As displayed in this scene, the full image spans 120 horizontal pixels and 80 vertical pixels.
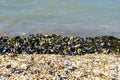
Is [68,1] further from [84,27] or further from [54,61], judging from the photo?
[54,61]

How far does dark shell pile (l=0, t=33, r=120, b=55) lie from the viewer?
12.0 metres

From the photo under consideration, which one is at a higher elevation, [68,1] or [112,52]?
[68,1]

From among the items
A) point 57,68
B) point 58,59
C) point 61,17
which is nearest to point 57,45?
point 58,59

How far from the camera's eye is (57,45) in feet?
40.9

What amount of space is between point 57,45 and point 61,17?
16.7ft

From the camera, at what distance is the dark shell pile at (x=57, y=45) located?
11992 mm

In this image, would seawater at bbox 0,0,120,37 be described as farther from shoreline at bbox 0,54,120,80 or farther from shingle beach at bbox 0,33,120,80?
shoreline at bbox 0,54,120,80

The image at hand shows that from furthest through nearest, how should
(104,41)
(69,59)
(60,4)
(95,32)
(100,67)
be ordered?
(60,4), (95,32), (104,41), (69,59), (100,67)

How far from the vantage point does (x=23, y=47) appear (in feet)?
40.2

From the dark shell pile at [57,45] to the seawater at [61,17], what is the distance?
1.76 meters

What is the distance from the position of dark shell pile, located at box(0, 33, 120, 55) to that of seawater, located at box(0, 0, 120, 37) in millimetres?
1765

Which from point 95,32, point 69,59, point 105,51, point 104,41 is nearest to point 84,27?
point 95,32

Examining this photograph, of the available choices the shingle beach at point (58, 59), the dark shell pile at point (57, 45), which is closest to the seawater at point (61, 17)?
the dark shell pile at point (57, 45)

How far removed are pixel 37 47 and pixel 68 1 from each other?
8099 millimetres
